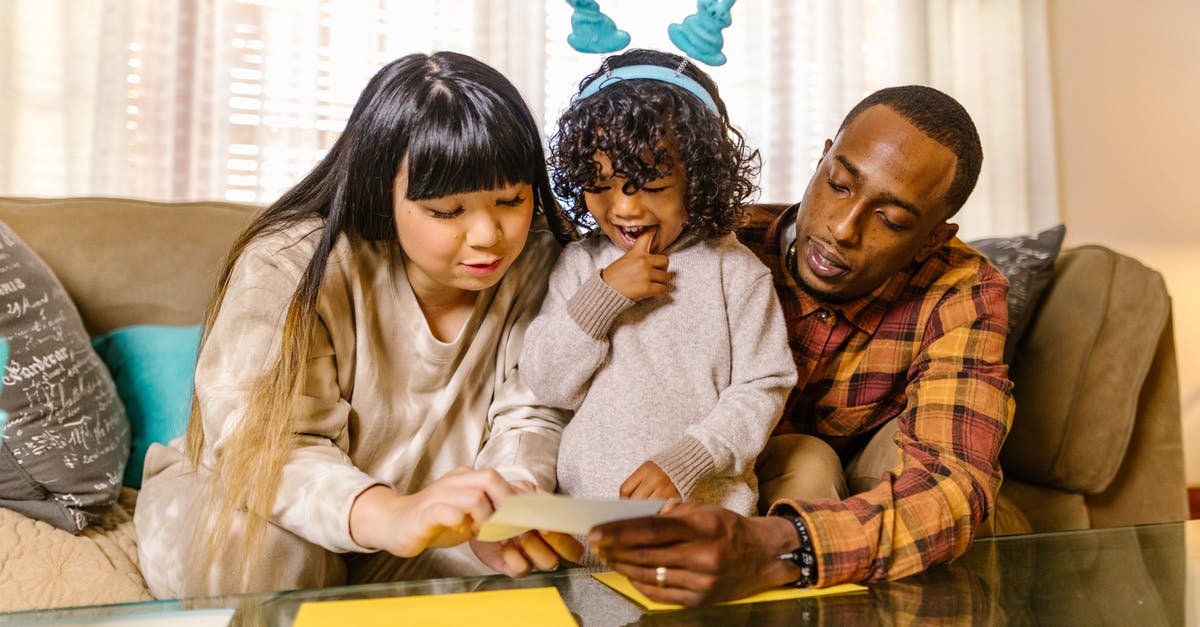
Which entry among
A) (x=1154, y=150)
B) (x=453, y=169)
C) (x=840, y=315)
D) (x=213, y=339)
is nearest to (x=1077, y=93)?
(x=1154, y=150)

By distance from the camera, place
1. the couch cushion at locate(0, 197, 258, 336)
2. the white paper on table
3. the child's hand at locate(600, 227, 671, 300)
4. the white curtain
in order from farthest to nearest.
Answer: the white curtain, the couch cushion at locate(0, 197, 258, 336), the child's hand at locate(600, 227, 671, 300), the white paper on table

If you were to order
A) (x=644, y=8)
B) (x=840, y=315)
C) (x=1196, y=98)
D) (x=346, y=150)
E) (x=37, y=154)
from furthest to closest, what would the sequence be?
(x=1196, y=98) < (x=644, y=8) < (x=37, y=154) < (x=840, y=315) < (x=346, y=150)

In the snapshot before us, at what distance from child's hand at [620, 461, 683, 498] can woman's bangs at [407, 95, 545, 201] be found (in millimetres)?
334

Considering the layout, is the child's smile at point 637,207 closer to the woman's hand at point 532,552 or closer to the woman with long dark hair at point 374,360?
the woman with long dark hair at point 374,360

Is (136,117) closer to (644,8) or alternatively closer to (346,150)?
(644,8)

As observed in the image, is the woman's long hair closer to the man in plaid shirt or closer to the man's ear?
the man in plaid shirt

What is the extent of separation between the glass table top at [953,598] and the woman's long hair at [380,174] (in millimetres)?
210

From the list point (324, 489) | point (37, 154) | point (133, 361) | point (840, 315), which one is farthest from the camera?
point (37, 154)

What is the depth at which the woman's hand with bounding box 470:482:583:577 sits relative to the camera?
0.86 metres

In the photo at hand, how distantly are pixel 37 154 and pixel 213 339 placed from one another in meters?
1.60

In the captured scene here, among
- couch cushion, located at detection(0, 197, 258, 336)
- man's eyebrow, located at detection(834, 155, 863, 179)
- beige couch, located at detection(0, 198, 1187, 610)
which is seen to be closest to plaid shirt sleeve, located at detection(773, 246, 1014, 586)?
man's eyebrow, located at detection(834, 155, 863, 179)

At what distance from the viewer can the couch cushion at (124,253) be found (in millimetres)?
1634

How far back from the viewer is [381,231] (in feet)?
3.47

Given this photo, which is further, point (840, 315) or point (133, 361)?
point (133, 361)
